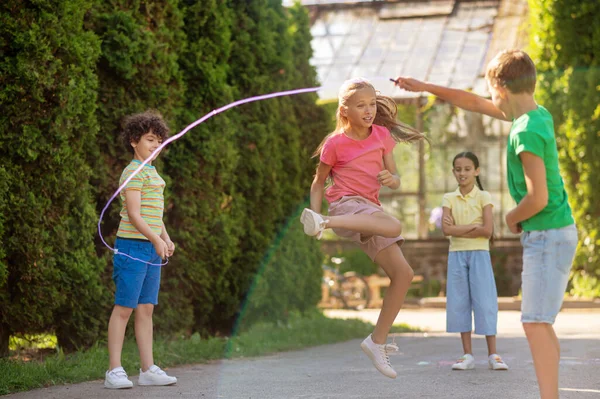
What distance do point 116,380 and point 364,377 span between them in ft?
5.86

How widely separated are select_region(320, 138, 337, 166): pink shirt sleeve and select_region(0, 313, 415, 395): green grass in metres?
2.14

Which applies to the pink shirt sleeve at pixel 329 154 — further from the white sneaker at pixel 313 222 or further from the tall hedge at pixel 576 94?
the tall hedge at pixel 576 94

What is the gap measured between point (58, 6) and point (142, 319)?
237cm

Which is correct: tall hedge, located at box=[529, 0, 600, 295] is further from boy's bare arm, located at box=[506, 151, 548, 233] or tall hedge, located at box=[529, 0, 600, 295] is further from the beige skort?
boy's bare arm, located at box=[506, 151, 548, 233]

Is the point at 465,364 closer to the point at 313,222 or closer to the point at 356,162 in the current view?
the point at 356,162

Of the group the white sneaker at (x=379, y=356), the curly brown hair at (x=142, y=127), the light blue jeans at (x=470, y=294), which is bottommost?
the white sneaker at (x=379, y=356)

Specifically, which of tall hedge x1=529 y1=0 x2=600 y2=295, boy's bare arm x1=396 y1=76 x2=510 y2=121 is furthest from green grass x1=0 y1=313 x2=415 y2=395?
tall hedge x1=529 y1=0 x2=600 y2=295

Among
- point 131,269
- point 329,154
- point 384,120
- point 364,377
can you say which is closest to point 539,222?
point 329,154

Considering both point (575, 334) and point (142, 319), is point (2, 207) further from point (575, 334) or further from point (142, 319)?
point (575, 334)

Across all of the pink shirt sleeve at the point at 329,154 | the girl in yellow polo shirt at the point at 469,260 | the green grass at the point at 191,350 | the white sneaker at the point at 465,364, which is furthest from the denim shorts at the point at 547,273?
the green grass at the point at 191,350

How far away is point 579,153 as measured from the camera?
14711 millimetres

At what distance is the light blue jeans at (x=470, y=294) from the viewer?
7172mm

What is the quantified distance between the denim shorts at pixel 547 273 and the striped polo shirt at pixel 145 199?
2.65 metres

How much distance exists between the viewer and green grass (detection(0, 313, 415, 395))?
5844mm
